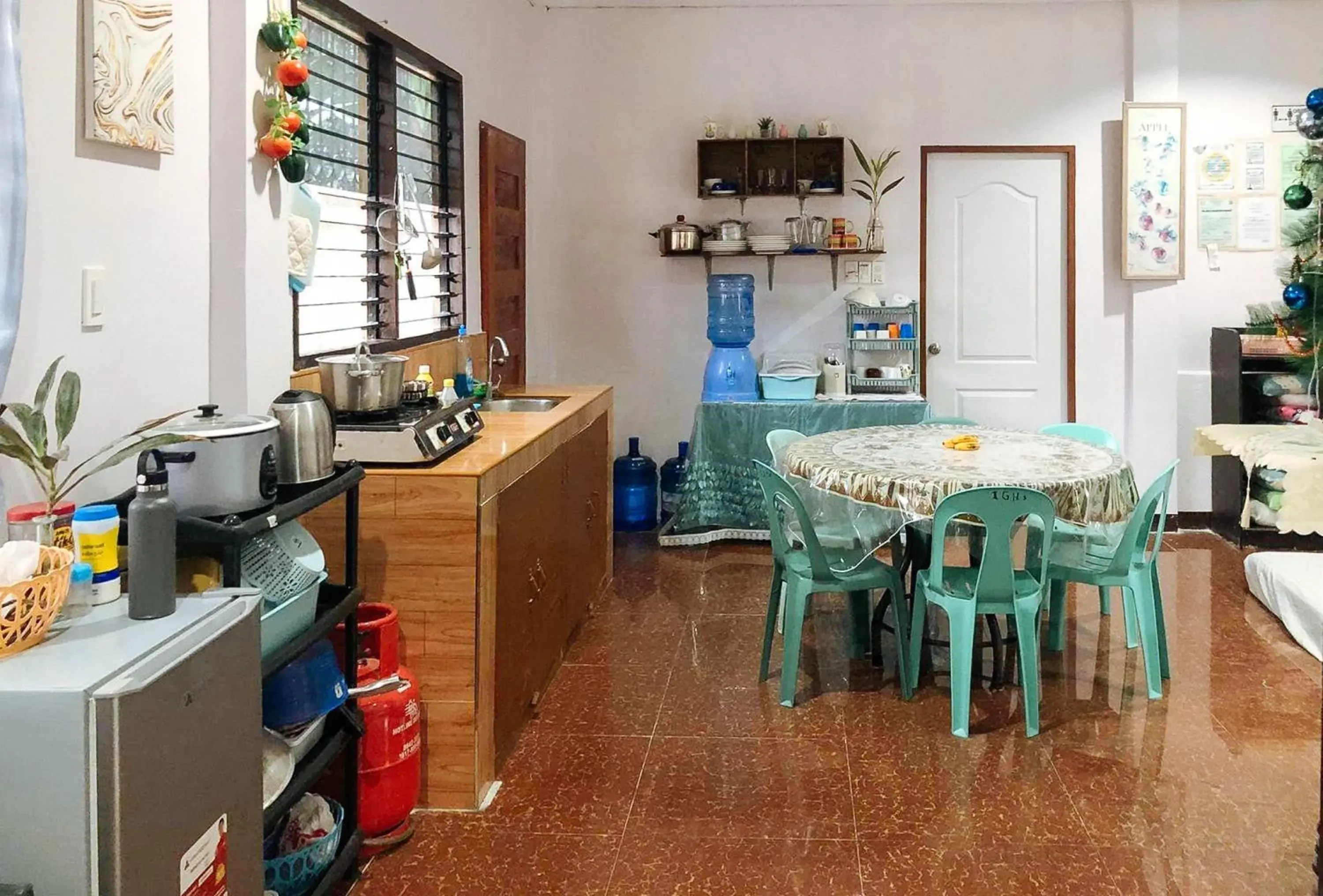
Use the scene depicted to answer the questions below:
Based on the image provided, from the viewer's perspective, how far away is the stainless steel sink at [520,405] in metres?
4.52

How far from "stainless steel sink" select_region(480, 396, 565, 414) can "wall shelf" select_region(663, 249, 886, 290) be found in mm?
1834

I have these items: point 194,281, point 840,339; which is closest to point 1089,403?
point 840,339

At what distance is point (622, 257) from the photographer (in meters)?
6.34

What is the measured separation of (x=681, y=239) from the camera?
19.8 ft

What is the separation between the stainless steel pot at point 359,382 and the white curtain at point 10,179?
1260mm

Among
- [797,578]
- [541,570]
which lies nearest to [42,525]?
[541,570]

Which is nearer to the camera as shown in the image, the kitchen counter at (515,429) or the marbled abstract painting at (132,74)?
the marbled abstract painting at (132,74)

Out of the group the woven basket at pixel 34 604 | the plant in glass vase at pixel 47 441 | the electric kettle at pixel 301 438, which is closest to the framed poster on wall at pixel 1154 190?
the electric kettle at pixel 301 438

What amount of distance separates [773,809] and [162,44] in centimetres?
226

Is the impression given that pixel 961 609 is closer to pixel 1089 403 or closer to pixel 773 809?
pixel 773 809

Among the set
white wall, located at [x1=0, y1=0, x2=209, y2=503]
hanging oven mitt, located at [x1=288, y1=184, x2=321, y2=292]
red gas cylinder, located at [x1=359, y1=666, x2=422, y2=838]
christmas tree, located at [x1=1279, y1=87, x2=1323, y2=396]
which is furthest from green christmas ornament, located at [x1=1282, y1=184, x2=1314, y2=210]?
white wall, located at [x1=0, y1=0, x2=209, y2=503]

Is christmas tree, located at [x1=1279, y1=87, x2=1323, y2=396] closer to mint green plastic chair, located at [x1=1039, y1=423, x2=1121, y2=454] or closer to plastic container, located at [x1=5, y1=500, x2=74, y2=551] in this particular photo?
mint green plastic chair, located at [x1=1039, y1=423, x2=1121, y2=454]

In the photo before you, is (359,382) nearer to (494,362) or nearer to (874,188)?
(494,362)

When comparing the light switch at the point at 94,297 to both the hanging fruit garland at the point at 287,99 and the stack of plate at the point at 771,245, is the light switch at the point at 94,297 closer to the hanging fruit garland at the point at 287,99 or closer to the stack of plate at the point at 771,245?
the hanging fruit garland at the point at 287,99
